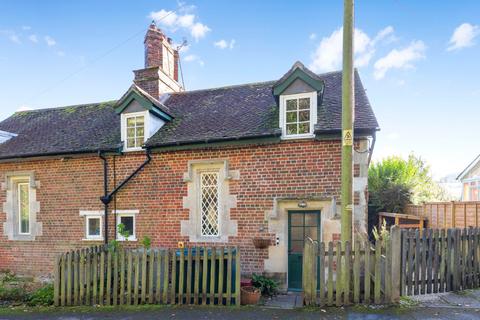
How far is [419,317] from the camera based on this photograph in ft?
18.2

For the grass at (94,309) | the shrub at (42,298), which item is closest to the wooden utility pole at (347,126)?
the grass at (94,309)

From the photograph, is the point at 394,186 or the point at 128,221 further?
the point at 394,186

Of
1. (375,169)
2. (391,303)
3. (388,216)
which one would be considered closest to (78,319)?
(391,303)

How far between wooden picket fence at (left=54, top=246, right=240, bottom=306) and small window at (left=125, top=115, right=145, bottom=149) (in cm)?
371

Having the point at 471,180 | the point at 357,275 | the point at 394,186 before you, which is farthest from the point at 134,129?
the point at 471,180

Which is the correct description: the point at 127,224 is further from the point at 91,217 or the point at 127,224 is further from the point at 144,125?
the point at 144,125

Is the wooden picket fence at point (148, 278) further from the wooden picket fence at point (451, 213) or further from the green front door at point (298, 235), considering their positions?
the wooden picket fence at point (451, 213)

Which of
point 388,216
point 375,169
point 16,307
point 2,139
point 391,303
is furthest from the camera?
point 375,169

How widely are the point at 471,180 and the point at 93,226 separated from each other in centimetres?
2133

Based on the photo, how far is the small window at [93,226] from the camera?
32.5ft

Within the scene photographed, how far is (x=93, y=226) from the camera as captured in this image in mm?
10008

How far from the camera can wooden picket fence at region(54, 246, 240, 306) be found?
6844 mm

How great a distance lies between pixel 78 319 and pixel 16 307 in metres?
2.58

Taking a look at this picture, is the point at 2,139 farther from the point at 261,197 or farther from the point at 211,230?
the point at 261,197
